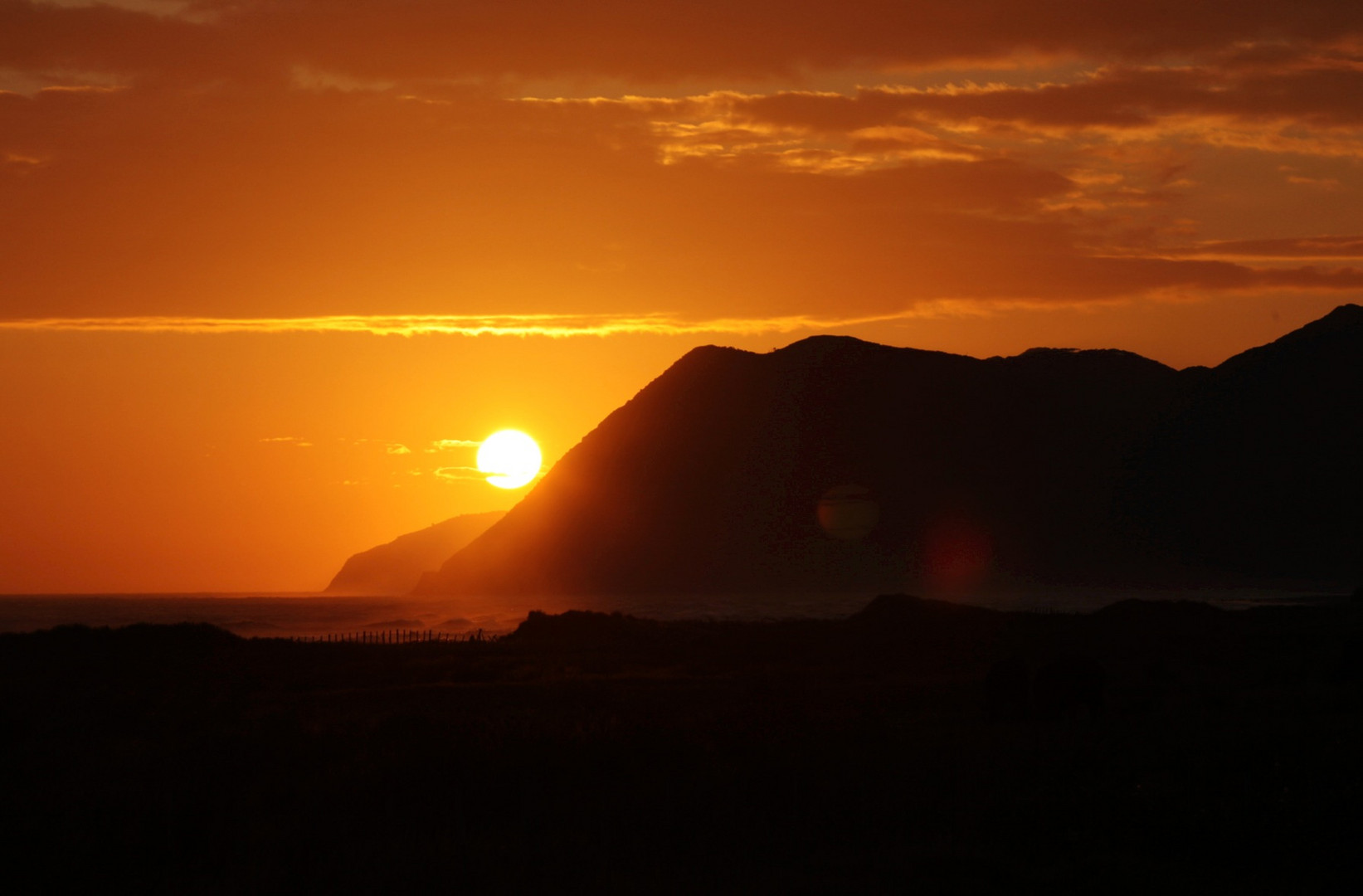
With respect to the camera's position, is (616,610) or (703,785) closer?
(703,785)

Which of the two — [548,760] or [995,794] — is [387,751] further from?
[995,794]

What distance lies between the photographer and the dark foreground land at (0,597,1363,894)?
13664 mm

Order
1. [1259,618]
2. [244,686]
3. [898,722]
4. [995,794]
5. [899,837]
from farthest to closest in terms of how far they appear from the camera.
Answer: [1259,618] → [244,686] → [898,722] → [995,794] → [899,837]

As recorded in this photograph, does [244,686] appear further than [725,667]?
No

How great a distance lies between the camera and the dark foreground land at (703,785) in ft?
44.8

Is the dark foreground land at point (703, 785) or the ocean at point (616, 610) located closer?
the dark foreground land at point (703, 785)

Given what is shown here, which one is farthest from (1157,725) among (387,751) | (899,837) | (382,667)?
(382,667)

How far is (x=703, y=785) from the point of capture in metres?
17.9

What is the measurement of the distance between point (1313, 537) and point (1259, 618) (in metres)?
134

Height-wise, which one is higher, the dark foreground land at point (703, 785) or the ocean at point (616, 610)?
the dark foreground land at point (703, 785)

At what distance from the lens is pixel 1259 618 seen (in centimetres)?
7344

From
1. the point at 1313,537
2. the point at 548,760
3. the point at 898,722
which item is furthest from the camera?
the point at 1313,537

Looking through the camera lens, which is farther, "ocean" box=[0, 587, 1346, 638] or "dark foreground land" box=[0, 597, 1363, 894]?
"ocean" box=[0, 587, 1346, 638]

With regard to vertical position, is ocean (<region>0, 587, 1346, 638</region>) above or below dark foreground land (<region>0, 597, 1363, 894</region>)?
below
